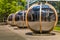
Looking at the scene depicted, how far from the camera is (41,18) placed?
1861 cm

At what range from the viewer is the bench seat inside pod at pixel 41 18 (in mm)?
18562

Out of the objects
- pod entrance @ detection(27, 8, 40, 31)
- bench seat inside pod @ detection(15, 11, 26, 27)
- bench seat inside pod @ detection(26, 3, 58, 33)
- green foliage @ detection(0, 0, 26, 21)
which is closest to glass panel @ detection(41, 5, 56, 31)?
bench seat inside pod @ detection(26, 3, 58, 33)

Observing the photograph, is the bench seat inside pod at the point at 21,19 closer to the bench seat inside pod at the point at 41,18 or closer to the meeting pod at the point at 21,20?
the meeting pod at the point at 21,20

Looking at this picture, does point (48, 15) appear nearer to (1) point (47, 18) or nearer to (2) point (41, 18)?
(1) point (47, 18)

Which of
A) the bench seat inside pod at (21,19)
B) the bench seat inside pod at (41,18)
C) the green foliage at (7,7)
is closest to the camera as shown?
the bench seat inside pod at (41,18)

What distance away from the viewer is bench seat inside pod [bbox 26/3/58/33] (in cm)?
1856

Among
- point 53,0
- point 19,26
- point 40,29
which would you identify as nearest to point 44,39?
point 40,29

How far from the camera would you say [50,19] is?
61.8 ft

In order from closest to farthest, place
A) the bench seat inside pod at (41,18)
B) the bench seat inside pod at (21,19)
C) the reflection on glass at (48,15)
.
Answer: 1. the bench seat inside pod at (41,18)
2. the reflection on glass at (48,15)
3. the bench seat inside pod at (21,19)

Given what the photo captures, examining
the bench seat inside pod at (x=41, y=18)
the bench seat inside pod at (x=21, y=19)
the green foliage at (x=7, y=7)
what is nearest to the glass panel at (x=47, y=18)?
the bench seat inside pod at (x=41, y=18)

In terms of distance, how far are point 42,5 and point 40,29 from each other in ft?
6.70

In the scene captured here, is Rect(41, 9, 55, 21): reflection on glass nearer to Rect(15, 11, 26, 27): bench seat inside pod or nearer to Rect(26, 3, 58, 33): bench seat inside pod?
Rect(26, 3, 58, 33): bench seat inside pod

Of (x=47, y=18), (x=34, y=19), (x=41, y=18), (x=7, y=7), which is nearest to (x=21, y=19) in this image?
(x=34, y=19)

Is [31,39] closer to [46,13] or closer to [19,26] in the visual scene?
[46,13]
